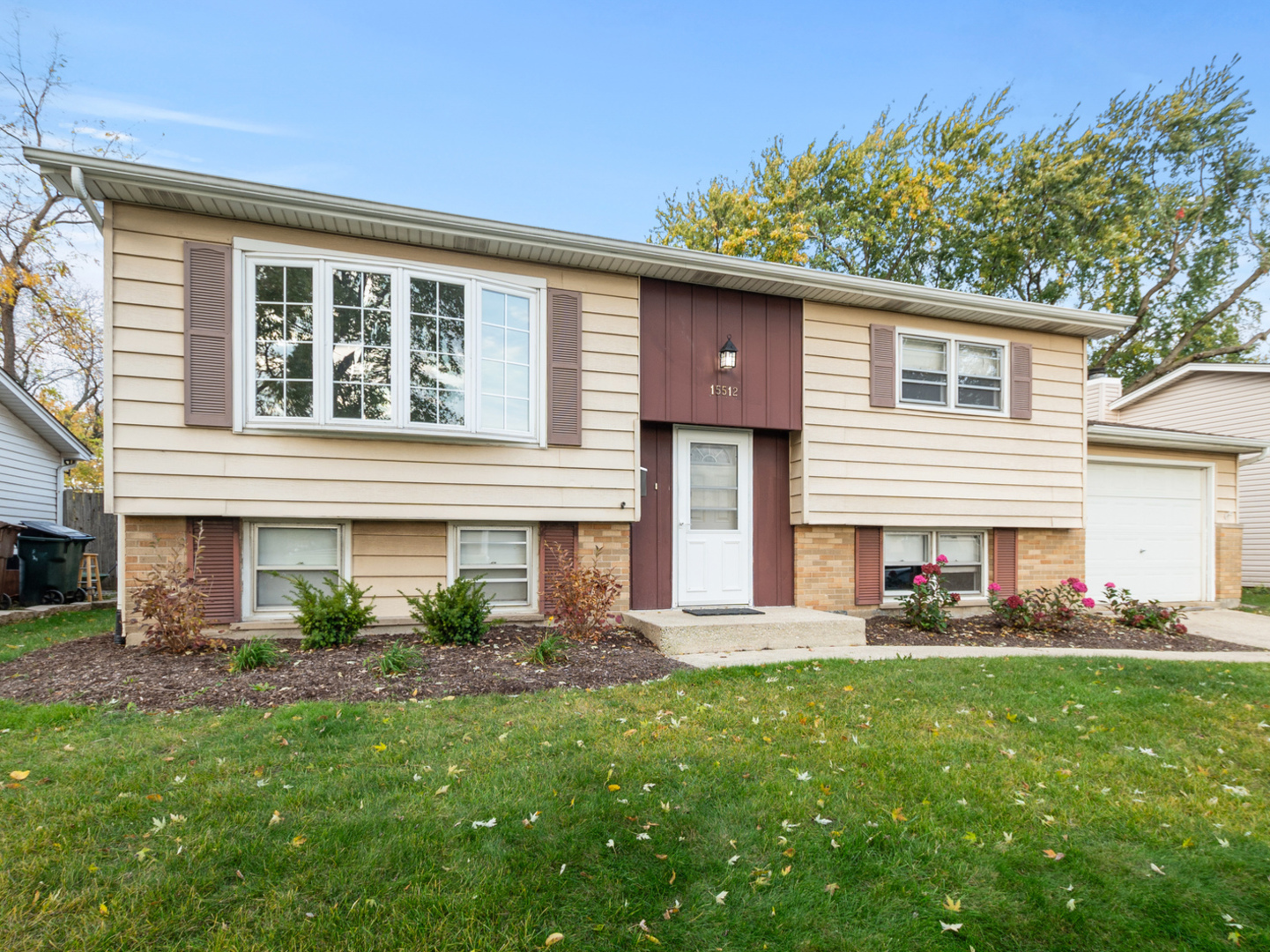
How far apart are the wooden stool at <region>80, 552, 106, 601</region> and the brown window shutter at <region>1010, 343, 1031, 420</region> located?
45.0ft

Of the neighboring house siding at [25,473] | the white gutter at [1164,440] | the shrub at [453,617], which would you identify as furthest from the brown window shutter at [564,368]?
the neighboring house siding at [25,473]

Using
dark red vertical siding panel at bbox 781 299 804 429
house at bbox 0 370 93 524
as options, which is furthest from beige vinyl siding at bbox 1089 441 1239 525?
house at bbox 0 370 93 524

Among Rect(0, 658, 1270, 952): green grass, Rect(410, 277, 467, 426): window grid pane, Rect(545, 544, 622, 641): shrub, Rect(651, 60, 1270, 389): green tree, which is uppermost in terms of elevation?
Rect(651, 60, 1270, 389): green tree

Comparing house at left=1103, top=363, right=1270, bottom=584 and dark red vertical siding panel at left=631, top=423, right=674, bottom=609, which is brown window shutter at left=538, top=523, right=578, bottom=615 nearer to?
dark red vertical siding panel at left=631, top=423, right=674, bottom=609

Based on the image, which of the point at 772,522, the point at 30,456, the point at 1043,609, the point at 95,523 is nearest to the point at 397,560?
the point at 772,522

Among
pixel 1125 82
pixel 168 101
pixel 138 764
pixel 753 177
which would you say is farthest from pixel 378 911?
pixel 1125 82

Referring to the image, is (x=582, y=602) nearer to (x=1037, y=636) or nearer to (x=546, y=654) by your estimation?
(x=546, y=654)

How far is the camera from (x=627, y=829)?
252 centimetres

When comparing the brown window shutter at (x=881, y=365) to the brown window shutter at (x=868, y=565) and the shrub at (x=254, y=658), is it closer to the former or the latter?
the brown window shutter at (x=868, y=565)

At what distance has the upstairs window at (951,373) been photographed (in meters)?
8.10

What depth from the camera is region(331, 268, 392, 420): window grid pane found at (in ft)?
18.9

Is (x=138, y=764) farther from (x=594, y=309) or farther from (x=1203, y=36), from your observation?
(x=1203, y=36)

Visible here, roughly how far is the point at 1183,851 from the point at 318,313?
641 centimetres

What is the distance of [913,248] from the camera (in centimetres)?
1852
